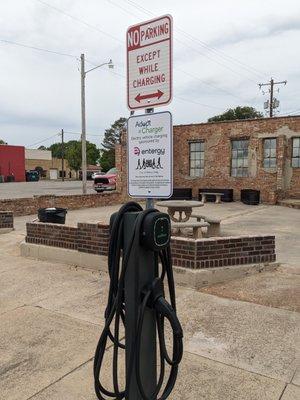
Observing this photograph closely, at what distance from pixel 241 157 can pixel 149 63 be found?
18726 millimetres

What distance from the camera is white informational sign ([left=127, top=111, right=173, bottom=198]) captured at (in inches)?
107

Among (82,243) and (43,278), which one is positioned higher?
(82,243)

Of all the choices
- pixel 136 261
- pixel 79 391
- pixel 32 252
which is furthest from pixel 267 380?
pixel 32 252

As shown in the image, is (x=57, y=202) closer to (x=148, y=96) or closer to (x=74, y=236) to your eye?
(x=74, y=236)

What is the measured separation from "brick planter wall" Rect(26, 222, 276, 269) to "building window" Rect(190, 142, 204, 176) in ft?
52.6

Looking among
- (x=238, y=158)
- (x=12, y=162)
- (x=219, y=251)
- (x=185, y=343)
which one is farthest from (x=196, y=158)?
(x=12, y=162)

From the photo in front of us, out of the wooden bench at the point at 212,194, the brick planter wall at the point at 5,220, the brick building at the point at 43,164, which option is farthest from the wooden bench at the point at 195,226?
the brick building at the point at 43,164

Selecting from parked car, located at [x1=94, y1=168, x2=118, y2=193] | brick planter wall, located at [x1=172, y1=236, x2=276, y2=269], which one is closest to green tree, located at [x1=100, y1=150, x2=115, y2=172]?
parked car, located at [x1=94, y1=168, x2=118, y2=193]

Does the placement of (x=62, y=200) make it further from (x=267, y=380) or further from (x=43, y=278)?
(x=267, y=380)

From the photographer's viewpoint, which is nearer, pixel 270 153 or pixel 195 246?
pixel 195 246

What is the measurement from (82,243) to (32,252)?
52.7 inches

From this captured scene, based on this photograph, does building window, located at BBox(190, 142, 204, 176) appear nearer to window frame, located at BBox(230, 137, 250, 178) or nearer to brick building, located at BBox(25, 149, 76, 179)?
window frame, located at BBox(230, 137, 250, 178)

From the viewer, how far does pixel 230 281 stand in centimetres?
544

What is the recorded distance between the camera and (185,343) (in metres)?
3.64
